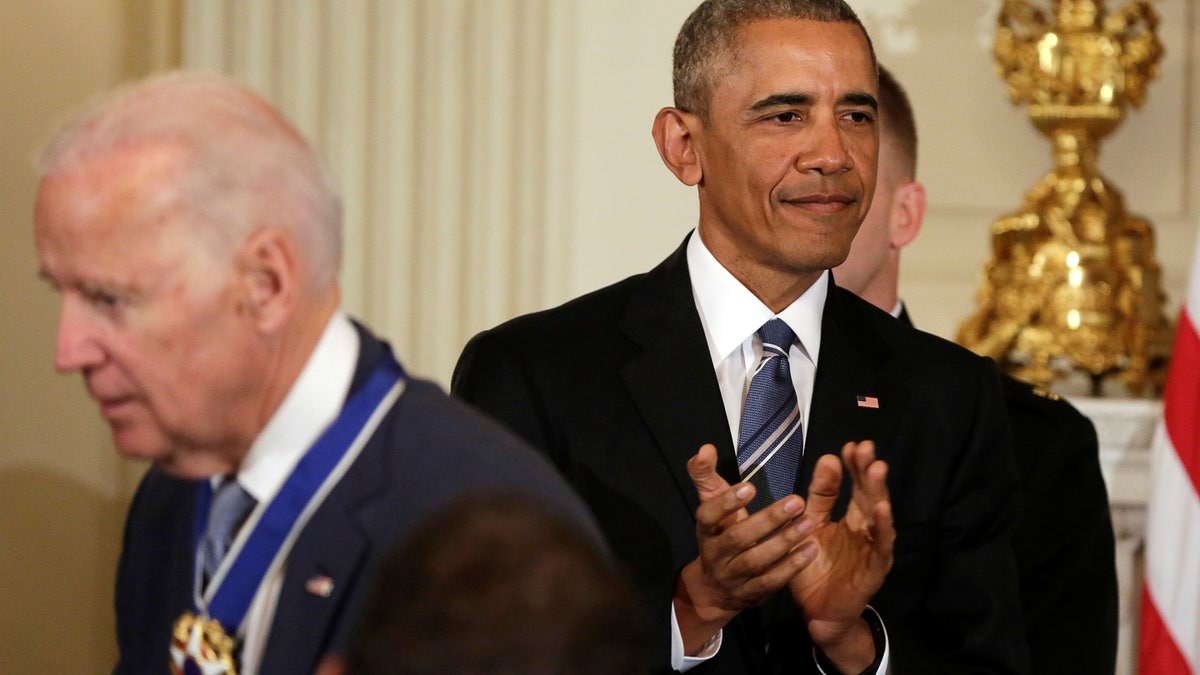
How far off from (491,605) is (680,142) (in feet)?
5.06

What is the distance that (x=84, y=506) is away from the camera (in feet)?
13.3

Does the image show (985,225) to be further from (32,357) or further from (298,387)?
(298,387)

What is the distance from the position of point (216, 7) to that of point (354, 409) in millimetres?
2989

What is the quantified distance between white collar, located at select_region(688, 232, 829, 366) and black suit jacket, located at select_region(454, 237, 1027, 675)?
2cm

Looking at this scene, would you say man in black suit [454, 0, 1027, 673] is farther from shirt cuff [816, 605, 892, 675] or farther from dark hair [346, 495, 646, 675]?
dark hair [346, 495, 646, 675]

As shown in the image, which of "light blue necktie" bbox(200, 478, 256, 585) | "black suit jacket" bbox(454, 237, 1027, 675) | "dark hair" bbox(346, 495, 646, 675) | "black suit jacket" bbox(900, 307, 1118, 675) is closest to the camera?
"dark hair" bbox(346, 495, 646, 675)

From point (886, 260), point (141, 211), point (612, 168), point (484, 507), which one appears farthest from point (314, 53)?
point (484, 507)

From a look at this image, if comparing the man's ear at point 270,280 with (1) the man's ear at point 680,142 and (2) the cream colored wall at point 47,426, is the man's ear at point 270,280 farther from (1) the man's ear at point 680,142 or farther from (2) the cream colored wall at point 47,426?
(2) the cream colored wall at point 47,426

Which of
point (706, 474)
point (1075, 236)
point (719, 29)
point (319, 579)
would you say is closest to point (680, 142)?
point (719, 29)

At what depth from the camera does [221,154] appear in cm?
144

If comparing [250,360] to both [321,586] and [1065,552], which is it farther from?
[1065,552]

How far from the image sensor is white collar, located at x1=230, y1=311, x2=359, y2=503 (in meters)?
1.47

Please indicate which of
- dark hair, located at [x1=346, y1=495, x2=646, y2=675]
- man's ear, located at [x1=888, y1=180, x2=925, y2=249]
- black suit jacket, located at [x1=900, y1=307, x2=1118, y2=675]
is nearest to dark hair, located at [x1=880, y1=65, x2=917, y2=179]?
man's ear, located at [x1=888, y1=180, x2=925, y2=249]

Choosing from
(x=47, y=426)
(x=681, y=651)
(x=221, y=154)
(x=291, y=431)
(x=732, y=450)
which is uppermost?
(x=221, y=154)
